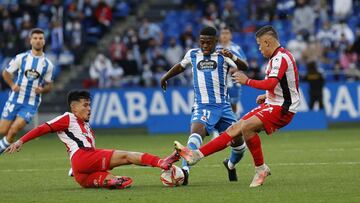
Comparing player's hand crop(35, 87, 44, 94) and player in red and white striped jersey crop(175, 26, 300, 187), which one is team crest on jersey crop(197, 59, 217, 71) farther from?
player's hand crop(35, 87, 44, 94)

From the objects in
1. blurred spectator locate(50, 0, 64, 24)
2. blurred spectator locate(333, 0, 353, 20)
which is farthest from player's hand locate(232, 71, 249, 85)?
blurred spectator locate(50, 0, 64, 24)

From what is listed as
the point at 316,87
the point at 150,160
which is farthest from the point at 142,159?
the point at 316,87

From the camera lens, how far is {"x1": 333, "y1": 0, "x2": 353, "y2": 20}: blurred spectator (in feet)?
99.7

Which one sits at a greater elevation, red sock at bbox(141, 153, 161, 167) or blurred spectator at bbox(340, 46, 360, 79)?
blurred spectator at bbox(340, 46, 360, 79)

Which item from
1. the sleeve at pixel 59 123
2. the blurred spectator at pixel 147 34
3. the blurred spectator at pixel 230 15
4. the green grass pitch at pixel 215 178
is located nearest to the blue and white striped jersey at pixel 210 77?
the green grass pitch at pixel 215 178

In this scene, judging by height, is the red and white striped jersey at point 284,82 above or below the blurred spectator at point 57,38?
below

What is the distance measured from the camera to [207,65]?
12.7 meters

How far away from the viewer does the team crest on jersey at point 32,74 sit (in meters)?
17.1

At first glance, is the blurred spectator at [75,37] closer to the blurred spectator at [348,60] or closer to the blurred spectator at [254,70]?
the blurred spectator at [254,70]

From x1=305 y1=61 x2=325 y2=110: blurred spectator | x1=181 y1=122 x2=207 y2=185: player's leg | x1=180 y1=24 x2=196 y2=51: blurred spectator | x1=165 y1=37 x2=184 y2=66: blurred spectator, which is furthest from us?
x1=180 y1=24 x2=196 y2=51: blurred spectator

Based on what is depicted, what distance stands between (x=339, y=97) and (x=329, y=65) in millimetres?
3027

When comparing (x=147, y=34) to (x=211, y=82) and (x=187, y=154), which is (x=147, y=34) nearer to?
(x=211, y=82)

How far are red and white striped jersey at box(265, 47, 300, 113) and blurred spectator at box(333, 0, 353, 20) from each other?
19.3 metres

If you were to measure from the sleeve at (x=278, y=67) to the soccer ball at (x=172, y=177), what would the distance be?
1.76 meters
